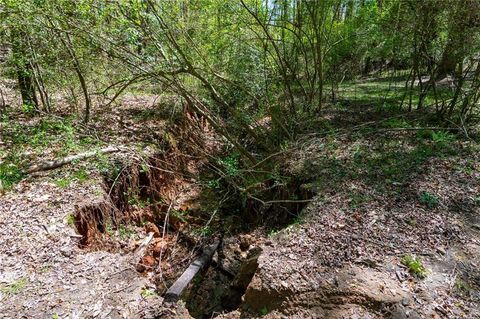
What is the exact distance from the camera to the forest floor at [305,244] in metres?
2.83

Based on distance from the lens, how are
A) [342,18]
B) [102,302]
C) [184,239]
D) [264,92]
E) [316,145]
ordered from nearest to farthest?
[102,302]
[184,239]
[316,145]
[264,92]
[342,18]

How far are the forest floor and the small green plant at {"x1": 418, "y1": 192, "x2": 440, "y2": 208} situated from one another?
19 millimetres

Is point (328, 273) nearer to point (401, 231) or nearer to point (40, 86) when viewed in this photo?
point (401, 231)

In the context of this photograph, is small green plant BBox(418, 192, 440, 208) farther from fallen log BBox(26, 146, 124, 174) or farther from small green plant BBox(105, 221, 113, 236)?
fallen log BBox(26, 146, 124, 174)

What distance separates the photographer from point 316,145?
5699mm

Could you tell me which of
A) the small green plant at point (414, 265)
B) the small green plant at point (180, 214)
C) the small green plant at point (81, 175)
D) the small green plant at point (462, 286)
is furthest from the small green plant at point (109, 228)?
the small green plant at point (462, 286)

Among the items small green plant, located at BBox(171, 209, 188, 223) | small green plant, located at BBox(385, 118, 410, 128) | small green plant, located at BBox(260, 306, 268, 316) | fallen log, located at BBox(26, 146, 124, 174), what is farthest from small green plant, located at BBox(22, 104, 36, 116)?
small green plant, located at BBox(385, 118, 410, 128)

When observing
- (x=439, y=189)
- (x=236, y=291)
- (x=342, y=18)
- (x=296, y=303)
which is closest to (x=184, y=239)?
(x=236, y=291)

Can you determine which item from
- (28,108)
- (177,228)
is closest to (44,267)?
(177,228)

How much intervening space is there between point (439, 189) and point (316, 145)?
2.20 m

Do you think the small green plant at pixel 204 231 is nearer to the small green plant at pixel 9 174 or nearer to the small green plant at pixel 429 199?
the small green plant at pixel 9 174

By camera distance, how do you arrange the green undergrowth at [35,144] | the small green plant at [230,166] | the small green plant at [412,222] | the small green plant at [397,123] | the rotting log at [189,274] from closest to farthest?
the rotting log at [189,274]
the small green plant at [412,222]
the green undergrowth at [35,144]
the small green plant at [230,166]
the small green plant at [397,123]

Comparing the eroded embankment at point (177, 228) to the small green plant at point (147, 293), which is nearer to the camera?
the small green plant at point (147, 293)

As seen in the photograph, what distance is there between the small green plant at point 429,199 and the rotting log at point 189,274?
2.97 m
